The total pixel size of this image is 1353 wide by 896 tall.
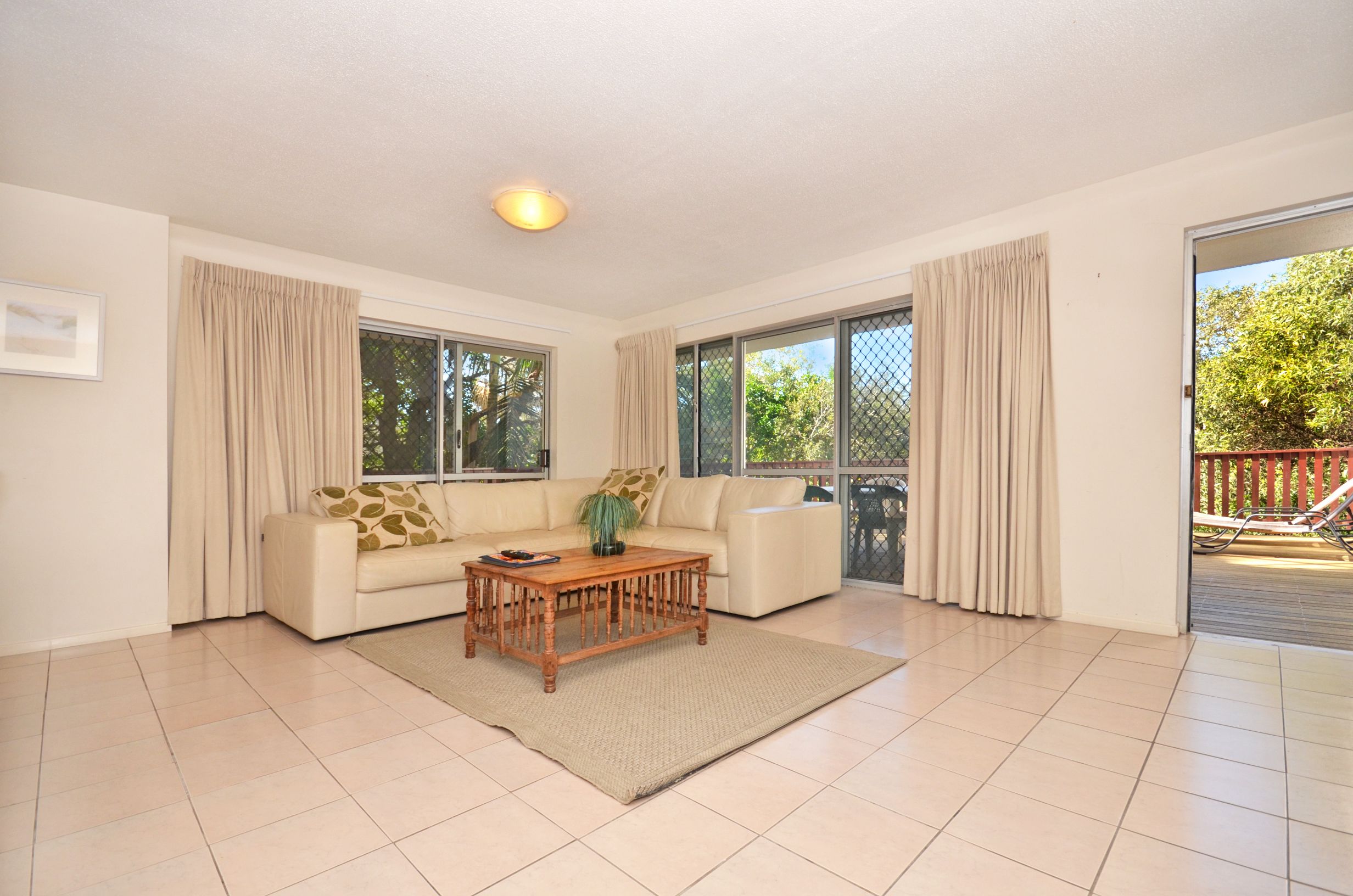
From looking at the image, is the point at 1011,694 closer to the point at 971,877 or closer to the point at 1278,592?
the point at 971,877

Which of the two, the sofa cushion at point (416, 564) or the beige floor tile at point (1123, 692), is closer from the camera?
the beige floor tile at point (1123, 692)

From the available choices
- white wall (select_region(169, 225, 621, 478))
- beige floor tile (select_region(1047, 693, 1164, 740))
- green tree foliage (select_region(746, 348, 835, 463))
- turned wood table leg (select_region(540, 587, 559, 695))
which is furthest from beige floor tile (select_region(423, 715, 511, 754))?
green tree foliage (select_region(746, 348, 835, 463))

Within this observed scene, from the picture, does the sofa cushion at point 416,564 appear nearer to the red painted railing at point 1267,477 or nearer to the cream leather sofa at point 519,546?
the cream leather sofa at point 519,546

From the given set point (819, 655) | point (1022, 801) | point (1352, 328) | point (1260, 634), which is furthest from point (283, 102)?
point (1352, 328)

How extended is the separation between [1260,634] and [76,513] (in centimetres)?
618

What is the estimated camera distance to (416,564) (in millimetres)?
3461

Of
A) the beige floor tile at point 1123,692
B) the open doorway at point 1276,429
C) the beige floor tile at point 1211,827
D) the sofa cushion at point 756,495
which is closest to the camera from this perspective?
the beige floor tile at point 1211,827

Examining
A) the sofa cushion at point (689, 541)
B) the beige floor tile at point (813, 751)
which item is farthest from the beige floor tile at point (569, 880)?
the sofa cushion at point (689, 541)

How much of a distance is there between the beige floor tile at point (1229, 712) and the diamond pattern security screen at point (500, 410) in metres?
4.68

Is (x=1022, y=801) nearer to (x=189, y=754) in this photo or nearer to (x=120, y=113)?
(x=189, y=754)

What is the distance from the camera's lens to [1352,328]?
5.93m

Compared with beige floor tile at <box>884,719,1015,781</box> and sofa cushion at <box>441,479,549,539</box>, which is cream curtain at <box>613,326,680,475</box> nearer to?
sofa cushion at <box>441,479,549,539</box>

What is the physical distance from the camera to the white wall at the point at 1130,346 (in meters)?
2.96

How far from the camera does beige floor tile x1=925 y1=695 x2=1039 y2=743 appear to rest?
81.2 inches
